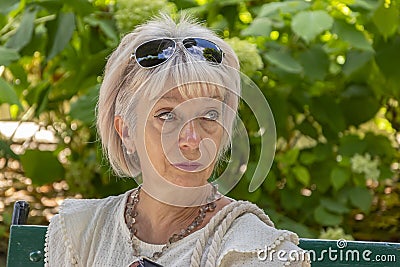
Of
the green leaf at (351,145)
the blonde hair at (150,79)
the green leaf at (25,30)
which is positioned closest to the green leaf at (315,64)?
the green leaf at (351,145)

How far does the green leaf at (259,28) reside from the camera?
211 cm

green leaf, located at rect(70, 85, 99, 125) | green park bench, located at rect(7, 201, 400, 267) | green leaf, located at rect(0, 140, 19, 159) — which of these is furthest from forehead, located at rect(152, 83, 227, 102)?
green leaf, located at rect(0, 140, 19, 159)

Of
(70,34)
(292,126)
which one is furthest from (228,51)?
(292,126)

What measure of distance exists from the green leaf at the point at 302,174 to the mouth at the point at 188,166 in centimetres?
135

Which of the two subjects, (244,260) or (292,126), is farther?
(292,126)

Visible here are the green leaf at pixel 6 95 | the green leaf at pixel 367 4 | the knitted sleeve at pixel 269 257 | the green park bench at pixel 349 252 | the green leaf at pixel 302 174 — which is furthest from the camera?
the green leaf at pixel 302 174

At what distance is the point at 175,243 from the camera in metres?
1.18

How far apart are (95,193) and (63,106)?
305mm

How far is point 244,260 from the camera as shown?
1114 mm

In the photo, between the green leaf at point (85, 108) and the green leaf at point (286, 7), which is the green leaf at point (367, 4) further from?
the green leaf at point (85, 108)

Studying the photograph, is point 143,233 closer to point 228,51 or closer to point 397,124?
point 228,51

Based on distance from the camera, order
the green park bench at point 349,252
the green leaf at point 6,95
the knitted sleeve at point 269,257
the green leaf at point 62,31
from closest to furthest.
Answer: the knitted sleeve at point 269,257, the green park bench at point 349,252, the green leaf at point 6,95, the green leaf at point 62,31

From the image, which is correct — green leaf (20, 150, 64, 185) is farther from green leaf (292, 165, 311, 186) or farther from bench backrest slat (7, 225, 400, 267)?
bench backrest slat (7, 225, 400, 267)

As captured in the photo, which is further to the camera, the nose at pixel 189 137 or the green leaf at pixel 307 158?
the green leaf at pixel 307 158
